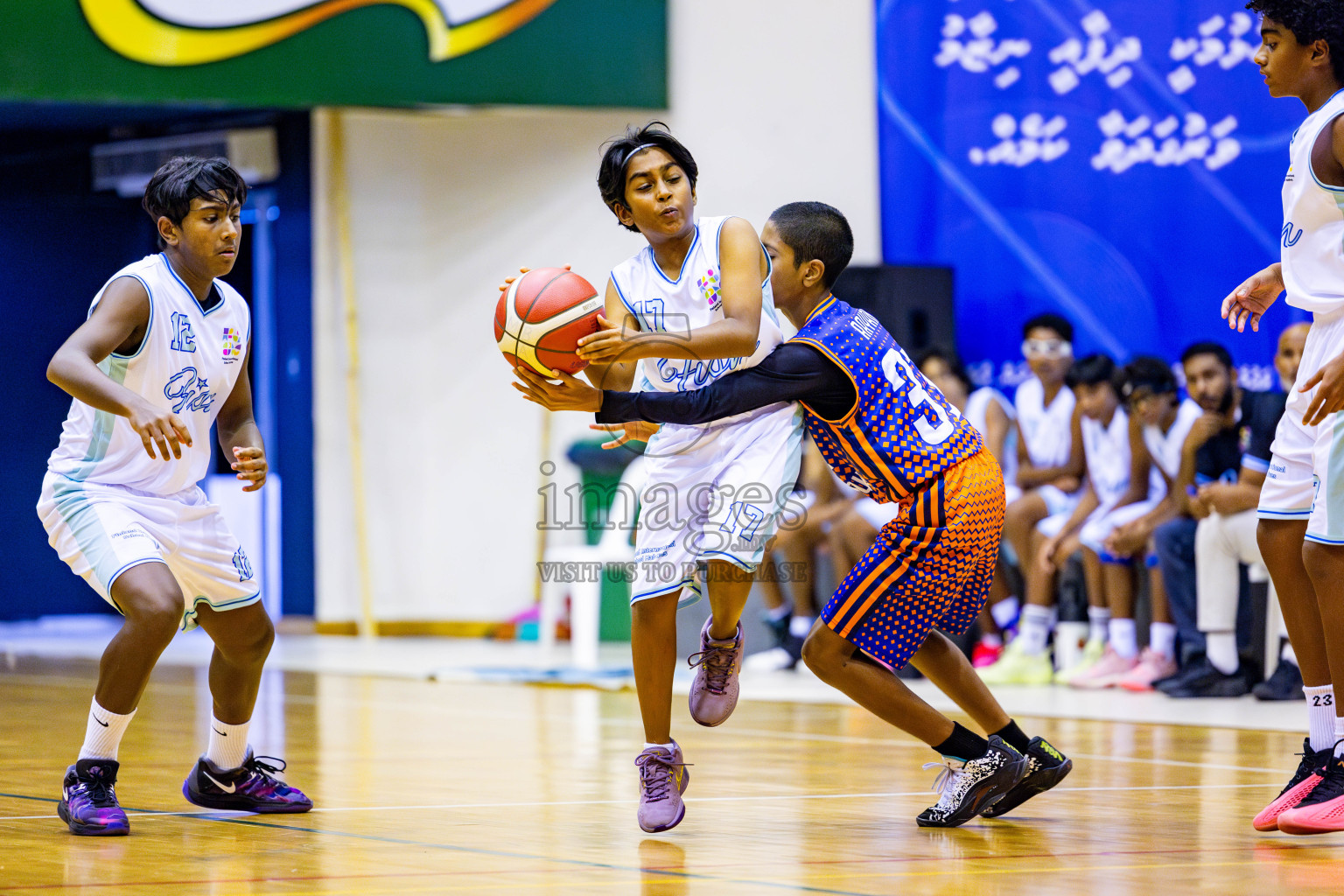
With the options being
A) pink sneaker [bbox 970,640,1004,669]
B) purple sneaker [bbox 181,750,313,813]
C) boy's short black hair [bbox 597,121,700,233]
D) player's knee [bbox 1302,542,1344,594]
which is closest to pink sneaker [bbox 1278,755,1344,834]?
player's knee [bbox 1302,542,1344,594]

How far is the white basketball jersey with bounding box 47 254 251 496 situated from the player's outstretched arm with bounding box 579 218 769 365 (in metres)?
1.02

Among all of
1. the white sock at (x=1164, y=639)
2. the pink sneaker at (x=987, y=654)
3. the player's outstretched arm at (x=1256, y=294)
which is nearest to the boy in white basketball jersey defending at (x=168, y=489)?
the player's outstretched arm at (x=1256, y=294)

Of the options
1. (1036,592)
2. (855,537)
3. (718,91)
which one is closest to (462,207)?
(718,91)

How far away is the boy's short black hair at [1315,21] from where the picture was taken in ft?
12.0

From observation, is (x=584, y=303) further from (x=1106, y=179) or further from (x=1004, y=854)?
(x=1106, y=179)

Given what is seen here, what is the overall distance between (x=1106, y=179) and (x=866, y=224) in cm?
156

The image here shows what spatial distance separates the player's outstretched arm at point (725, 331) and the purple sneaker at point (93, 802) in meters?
1.45

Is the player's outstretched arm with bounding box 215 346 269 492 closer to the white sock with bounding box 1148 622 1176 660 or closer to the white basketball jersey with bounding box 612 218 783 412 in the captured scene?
the white basketball jersey with bounding box 612 218 783 412

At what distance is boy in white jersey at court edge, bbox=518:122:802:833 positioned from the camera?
12.6ft

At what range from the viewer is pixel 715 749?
5484 mm

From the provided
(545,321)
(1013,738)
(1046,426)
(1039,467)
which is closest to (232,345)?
(545,321)

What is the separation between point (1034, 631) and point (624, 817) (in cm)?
430

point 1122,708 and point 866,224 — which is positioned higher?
point 866,224

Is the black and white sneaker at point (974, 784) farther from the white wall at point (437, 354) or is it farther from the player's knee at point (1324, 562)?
the white wall at point (437, 354)
